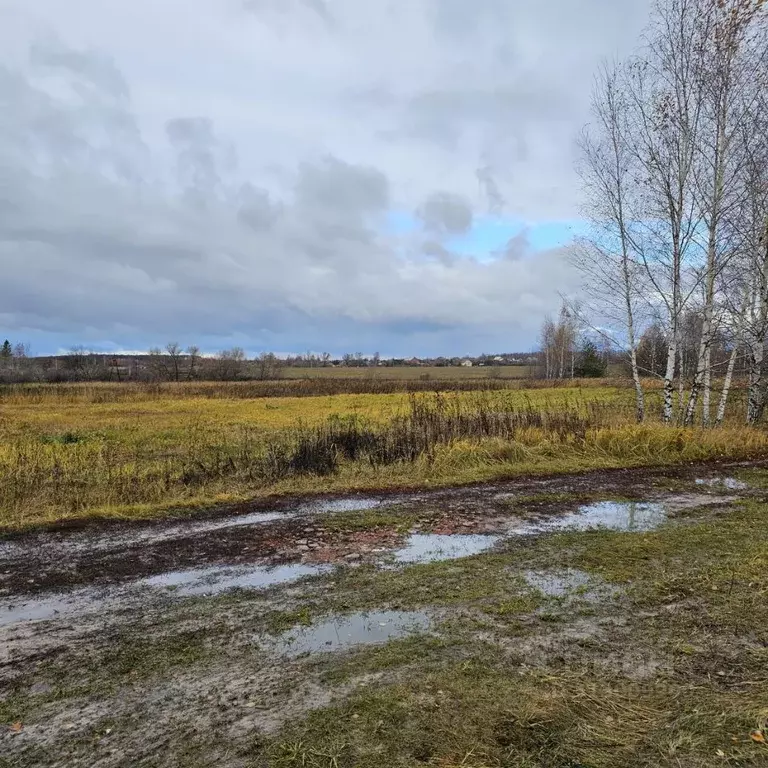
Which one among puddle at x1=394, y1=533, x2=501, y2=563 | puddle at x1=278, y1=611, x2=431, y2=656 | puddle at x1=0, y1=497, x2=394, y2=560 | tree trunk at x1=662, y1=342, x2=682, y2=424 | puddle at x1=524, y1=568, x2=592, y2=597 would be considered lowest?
puddle at x1=0, y1=497, x2=394, y2=560

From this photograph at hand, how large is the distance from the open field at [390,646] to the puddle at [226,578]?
1.3 inches

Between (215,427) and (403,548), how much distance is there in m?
15.9

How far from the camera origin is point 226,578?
543 centimetres

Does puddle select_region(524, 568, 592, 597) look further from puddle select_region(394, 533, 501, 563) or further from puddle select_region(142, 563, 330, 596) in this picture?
puddle select_region(142, 563, 330, 596)

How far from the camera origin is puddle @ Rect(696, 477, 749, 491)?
9102 mm

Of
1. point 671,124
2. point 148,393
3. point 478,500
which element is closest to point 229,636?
point 478,500

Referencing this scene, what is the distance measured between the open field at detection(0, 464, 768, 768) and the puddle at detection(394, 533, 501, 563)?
1.7 inches

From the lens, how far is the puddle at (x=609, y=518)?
697cm

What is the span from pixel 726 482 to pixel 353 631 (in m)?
8.47

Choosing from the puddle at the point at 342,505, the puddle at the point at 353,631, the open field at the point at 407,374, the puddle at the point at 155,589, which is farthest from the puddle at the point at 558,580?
the open field at the point at 407,374

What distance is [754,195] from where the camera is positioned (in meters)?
14.3

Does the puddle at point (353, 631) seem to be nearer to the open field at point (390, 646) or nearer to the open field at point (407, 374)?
the open field at point (390, 646)

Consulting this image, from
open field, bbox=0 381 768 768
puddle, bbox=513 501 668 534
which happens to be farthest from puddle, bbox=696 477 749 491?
puddle, bbox=513 501 668 534

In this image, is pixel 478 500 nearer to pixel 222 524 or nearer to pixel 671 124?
pixel 222 524
